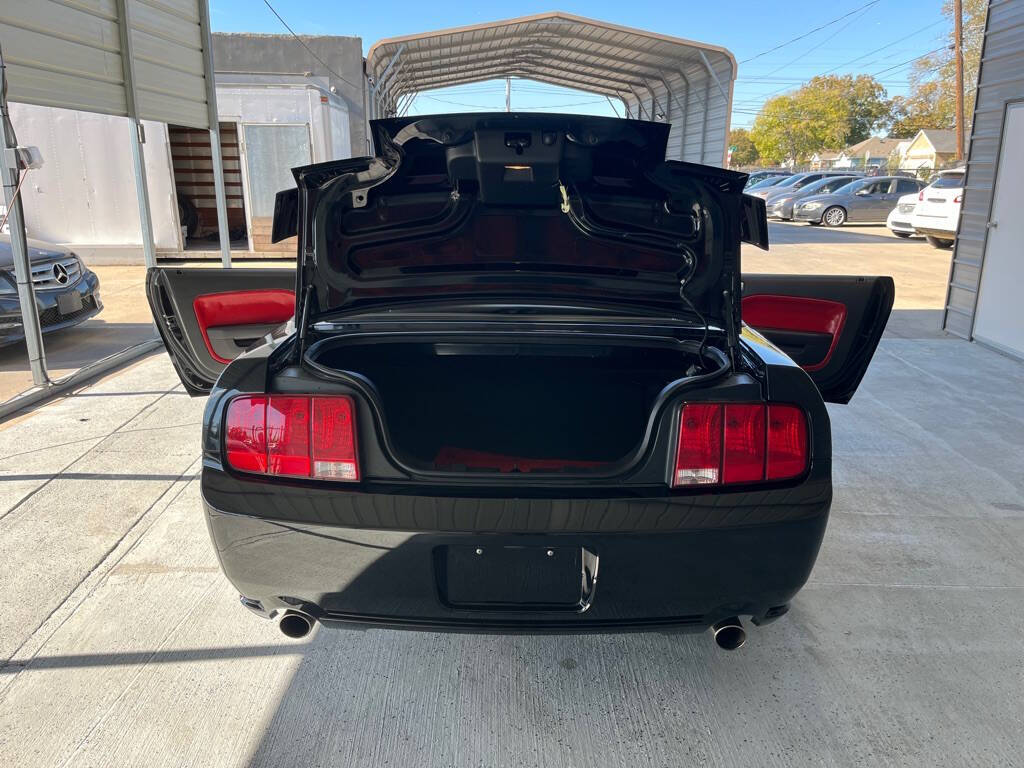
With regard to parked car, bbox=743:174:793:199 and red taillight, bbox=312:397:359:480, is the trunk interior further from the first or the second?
parked car, bbox=743:174:793:199

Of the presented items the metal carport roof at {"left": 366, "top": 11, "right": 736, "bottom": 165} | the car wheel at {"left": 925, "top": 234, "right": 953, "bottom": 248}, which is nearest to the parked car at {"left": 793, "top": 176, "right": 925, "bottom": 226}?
the metal carport roof at {"left": 366, "top": 11, "right": 736, "bottom": 165}

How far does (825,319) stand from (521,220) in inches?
60.3

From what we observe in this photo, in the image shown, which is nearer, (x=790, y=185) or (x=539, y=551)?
(x=539, y=551)

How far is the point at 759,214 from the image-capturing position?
7.52 feet

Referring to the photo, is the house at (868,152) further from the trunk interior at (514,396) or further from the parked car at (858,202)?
the trunk interior at (514,396)

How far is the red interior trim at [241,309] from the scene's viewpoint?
11.0 feet

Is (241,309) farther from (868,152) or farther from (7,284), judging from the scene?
(868,152)

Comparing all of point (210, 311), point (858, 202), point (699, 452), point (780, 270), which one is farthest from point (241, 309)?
point (858, 202)

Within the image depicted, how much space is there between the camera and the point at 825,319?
315 cm

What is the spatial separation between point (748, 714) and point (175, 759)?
5.14 feet

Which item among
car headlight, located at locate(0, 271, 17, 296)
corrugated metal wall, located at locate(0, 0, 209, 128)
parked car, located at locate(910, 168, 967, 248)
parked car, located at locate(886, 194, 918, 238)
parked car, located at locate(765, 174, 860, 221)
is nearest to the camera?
corrugated metal wall, located at locate(0, 0, 209, 128)

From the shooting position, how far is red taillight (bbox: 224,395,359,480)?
1.83 meters

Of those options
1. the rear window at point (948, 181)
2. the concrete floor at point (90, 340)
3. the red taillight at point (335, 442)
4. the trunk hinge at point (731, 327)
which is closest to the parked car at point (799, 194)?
the rear window at point (948, 181)

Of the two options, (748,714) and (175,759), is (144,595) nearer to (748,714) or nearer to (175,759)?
(175,759)
